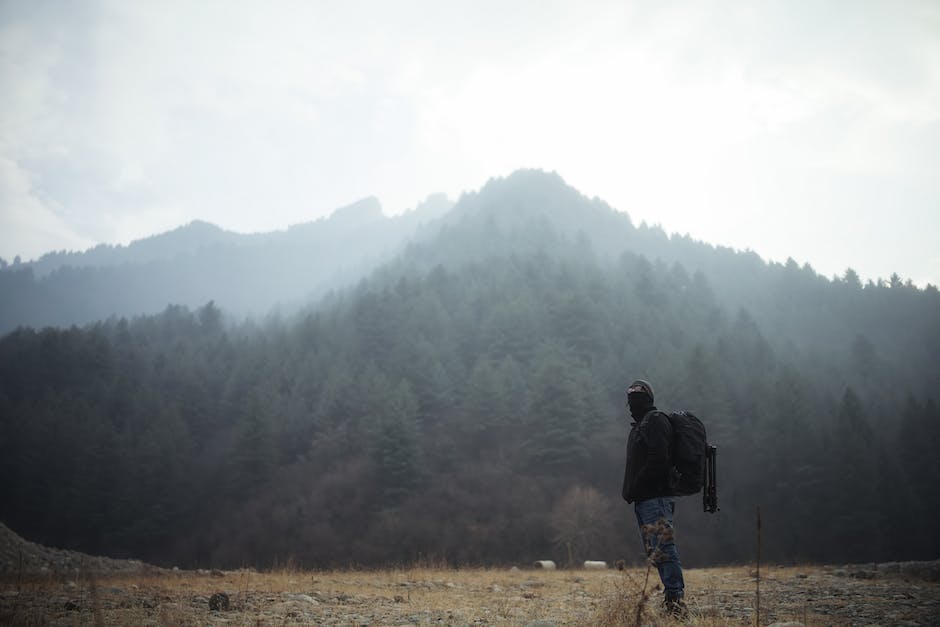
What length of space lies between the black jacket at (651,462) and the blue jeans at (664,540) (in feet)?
0.43

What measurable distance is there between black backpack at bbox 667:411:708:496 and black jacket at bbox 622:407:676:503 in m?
0.10

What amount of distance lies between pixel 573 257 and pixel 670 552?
97.1m

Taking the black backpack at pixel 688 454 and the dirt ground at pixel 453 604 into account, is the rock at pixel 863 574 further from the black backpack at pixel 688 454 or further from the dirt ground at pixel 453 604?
the black backpack at pixel 688 454

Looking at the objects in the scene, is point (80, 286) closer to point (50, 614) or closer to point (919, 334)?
point (50, 614)

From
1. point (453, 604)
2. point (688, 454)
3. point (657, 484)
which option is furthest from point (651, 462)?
point (453, 604)

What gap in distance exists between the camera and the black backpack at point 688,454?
529 cm

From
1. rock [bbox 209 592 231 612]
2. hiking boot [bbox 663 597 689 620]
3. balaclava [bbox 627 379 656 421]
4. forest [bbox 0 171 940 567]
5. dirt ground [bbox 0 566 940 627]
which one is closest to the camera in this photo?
hiking boot [bbox 663 597 689 620]

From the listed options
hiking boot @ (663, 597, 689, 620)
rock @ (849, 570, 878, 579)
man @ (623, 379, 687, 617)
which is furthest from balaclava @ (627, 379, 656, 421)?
rock @ (849, 570, 878, 579)

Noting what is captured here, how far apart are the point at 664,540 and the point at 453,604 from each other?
3826 millimetres

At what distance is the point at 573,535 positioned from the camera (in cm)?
4019

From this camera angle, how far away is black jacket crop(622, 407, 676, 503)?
527 cm

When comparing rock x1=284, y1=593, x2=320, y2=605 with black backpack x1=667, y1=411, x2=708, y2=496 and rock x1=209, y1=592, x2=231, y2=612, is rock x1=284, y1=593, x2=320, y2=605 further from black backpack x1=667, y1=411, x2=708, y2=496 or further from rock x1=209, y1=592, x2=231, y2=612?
black backpack x1=667, y1=411, x2=708, y2=496

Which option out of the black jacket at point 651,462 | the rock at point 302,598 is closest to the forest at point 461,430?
the rock at point 302,598

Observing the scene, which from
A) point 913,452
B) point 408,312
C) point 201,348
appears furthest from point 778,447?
point 201,348
